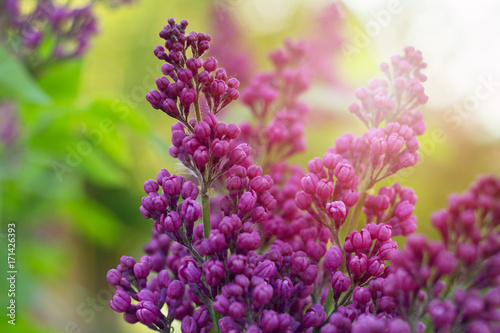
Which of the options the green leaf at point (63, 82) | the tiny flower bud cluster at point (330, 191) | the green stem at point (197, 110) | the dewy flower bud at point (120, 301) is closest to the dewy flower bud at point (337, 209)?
the tiny flower bud cluster at point (330, 191)

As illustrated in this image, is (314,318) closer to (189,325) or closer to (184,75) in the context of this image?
(189,325)

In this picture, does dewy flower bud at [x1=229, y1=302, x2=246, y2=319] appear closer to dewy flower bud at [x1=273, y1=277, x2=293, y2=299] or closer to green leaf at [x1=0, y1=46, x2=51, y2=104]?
dewy flower bud at [x1=273, y1=277, x2=293, y2=299]

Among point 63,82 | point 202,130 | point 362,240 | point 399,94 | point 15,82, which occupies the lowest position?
point 362,240

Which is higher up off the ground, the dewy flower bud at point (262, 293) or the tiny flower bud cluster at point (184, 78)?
the tiny flower bud cluster at point (184, 78)

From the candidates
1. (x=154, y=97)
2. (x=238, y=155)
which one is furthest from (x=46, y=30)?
(x=238, y=155)

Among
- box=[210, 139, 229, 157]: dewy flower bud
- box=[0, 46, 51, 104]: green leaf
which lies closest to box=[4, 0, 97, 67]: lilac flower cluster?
box=[0, 46, 51, 104]: green leaf

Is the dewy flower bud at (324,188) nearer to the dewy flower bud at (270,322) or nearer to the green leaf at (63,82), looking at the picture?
the dewy flower bud at (270,322)

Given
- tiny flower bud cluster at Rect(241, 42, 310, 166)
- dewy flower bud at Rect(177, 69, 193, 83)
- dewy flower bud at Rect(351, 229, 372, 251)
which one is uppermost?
tiny flower bud cluster at Rect(241, 42, 310, 166)

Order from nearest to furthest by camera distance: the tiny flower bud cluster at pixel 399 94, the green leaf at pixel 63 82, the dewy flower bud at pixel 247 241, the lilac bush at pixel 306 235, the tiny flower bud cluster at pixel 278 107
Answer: the lilac bush at pixel 306 235
the dewy flower bud at pixel 247 241
the tiny flower bud cluster at pixel 399 94
the tiny flower bud cluster at pixel 278 107
the green leaf at pixel 63 82
